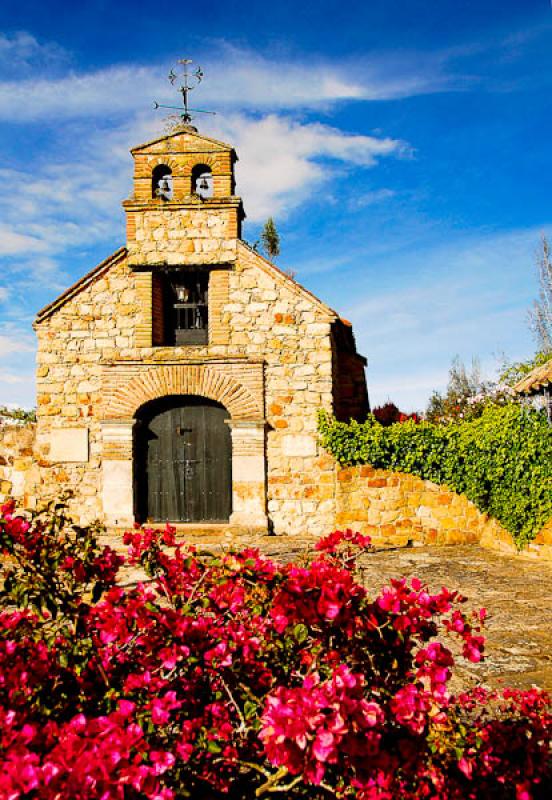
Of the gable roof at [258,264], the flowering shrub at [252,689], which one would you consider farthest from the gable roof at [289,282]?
the flowering shrub at [252,689]

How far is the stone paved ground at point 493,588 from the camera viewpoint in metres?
4.48

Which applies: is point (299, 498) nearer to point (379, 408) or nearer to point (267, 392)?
point (267, 392)

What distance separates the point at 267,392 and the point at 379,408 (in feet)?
18.5

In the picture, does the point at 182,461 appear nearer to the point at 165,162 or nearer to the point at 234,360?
the point at 234,360

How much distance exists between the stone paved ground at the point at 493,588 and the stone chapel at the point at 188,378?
44.5 inches

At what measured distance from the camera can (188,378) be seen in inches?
435

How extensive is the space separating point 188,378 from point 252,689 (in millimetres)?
8776

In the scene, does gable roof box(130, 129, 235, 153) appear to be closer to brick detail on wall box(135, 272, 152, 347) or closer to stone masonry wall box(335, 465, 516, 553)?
brick detail on wall box(135, 272, 152, 347)

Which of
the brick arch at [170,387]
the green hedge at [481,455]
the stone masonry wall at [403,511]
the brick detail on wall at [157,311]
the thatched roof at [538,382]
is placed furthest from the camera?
the brick detail on wall at [157,311]

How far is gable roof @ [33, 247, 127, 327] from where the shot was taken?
1123 centimetres

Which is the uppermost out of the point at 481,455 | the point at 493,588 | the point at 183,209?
the point at 183,209

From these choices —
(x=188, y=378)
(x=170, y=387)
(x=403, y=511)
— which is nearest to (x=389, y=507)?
(x=403, y=511)

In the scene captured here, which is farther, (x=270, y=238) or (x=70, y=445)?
(x=270, y=238)

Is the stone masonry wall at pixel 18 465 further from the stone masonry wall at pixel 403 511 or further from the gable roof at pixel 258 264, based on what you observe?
the stone masonry wall at pixel 403 511
